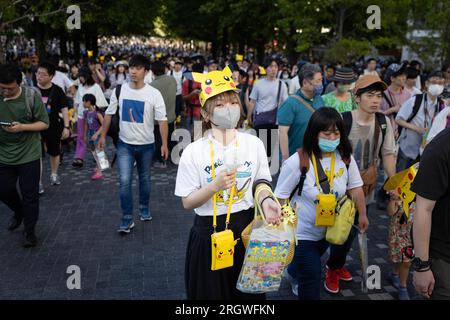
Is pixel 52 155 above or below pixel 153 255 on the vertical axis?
above

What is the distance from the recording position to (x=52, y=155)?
772 cm

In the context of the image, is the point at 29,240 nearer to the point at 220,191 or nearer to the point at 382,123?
the point at 220,191

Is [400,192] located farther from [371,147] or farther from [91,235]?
[91,235]

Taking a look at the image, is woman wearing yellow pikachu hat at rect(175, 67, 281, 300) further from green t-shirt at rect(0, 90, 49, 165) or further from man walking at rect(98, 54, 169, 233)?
green t-shirt at rect(0, 90, 49, 165)

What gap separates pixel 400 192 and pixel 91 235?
3.62m

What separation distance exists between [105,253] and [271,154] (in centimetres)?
366

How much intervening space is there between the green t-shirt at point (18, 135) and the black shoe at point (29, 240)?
838 millimetres

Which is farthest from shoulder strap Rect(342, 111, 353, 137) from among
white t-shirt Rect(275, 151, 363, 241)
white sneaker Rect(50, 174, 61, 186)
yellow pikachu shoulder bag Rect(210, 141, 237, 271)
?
white sneaker Rect(50, 174, 61, 186)

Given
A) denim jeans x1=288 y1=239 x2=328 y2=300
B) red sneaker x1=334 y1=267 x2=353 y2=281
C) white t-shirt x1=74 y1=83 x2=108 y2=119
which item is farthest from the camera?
white t-shirt x1=74 y1=83 x2=108 y2=119

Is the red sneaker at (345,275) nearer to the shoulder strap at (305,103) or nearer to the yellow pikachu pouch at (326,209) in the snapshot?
the yellow pikachu pouch at (326,209)

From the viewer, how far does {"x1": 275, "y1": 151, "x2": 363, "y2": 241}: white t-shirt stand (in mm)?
3797

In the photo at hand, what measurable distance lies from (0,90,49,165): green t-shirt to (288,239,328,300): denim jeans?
126 inches

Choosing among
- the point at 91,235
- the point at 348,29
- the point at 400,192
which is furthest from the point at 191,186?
the point at 348,29

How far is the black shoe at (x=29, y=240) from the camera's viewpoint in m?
5.41
